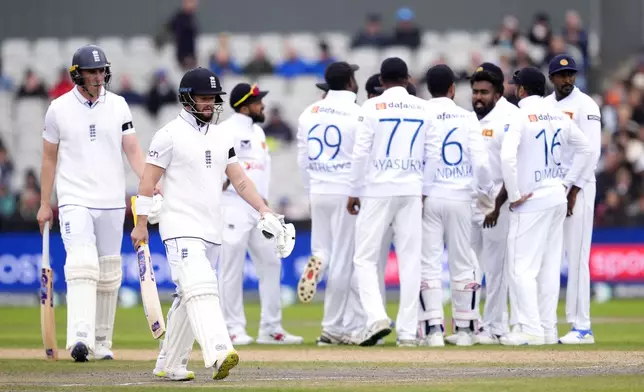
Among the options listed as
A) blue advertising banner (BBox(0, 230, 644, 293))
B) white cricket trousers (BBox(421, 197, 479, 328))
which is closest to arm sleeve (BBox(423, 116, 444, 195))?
white cricket trousers (BBox(421, 197, 479, 328))

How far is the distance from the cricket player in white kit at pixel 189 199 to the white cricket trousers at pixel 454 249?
13.2ft

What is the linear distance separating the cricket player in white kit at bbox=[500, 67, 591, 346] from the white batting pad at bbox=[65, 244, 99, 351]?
4370mm

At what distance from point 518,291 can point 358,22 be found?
19.2 metres

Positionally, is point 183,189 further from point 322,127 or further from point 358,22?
point 358,22

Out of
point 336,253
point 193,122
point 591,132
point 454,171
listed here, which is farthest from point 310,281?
point 193,122

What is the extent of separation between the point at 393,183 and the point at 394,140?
0.44 meters

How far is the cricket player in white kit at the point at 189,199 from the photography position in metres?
10.6

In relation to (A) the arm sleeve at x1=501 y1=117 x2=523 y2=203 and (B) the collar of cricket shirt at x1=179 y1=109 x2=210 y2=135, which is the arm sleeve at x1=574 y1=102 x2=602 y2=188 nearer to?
(A) the arm sleeve at x1=501 y1=117 x2=523 y2=203

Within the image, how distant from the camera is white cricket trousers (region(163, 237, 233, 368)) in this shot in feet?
33.5

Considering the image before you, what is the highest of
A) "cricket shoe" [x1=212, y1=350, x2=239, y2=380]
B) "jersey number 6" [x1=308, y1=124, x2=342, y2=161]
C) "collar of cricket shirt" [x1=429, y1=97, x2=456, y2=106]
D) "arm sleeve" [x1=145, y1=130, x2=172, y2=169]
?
"collar of cricket shirt" [x1=429, y1=97, x2=456, y2=106]

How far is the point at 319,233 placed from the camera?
1541 cm

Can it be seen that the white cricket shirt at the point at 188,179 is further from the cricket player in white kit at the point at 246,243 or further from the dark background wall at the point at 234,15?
the dark background wall at the point at 234,15

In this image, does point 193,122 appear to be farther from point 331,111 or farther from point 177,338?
point 331,111

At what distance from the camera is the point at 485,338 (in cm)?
1488
